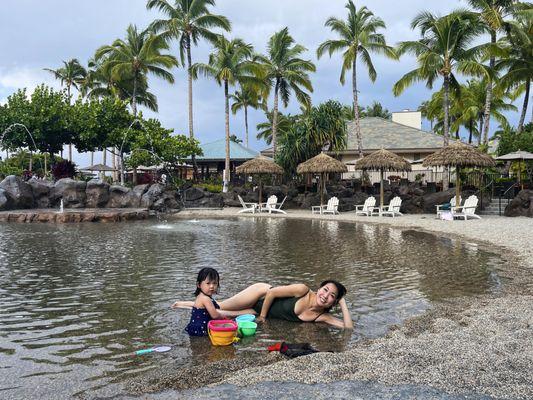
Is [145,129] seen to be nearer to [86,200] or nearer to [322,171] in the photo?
[86,200]

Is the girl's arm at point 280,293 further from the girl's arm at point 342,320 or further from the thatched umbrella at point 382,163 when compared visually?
the thatched umbrella at point 382,163

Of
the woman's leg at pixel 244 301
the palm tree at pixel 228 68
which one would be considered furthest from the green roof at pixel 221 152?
the woman's leg at pixel 244 301

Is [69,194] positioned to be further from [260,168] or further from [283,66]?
[283,66]

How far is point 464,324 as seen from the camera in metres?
5.50

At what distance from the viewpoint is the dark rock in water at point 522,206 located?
19681 millimetres

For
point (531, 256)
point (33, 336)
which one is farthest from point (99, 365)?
point (531, 256)

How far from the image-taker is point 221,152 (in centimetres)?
4075

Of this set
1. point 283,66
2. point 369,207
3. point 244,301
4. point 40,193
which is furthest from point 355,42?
point 244,301

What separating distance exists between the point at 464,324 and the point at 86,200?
853 inches

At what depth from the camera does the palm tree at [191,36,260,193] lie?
3266 centimetres

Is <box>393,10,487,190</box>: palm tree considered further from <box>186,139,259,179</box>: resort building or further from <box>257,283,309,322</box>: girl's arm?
<box>257,283,309,322</box>: girl's arm

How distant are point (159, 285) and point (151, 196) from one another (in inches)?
687

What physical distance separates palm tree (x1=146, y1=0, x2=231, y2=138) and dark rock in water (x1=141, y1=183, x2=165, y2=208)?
964 cm

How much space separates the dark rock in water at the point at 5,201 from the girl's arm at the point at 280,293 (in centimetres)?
1933
